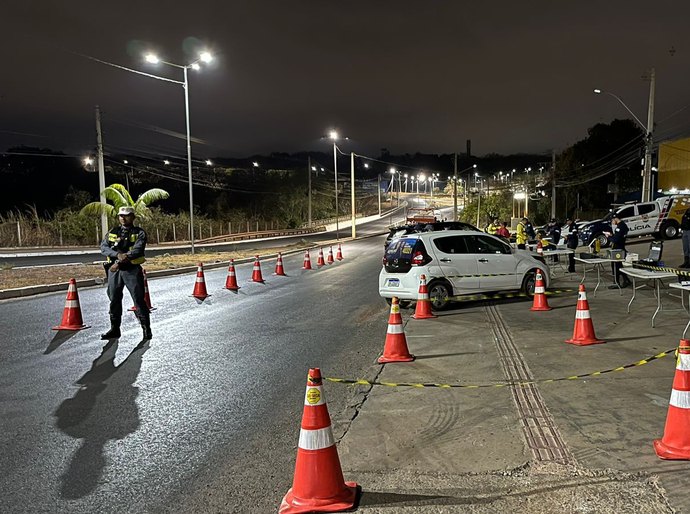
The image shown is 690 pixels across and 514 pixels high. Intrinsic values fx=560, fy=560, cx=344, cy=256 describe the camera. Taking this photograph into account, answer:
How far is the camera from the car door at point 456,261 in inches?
429

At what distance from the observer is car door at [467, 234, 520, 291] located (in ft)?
37.0

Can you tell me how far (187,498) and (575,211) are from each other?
57.8 meters

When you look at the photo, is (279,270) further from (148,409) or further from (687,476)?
(687,476)

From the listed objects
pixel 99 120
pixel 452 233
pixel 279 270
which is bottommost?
pixel 279 270

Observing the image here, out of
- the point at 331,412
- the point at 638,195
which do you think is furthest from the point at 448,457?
the point at 638,195

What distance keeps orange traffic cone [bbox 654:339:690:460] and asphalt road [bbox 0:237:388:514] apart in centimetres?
272

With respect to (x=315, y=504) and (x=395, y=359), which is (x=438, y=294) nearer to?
(x=395, y=359)

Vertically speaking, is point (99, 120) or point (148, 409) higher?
point (99, 120)

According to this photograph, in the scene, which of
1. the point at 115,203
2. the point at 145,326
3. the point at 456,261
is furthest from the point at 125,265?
the point at 115,203

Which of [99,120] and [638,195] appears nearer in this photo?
[99,120]

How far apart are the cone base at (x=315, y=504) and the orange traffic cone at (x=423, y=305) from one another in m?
6.66

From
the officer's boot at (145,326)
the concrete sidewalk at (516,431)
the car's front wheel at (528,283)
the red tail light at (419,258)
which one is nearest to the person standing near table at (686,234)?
the car's front wheel at (528,283)

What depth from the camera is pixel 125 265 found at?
26.6 feet

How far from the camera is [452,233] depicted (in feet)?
37.2
